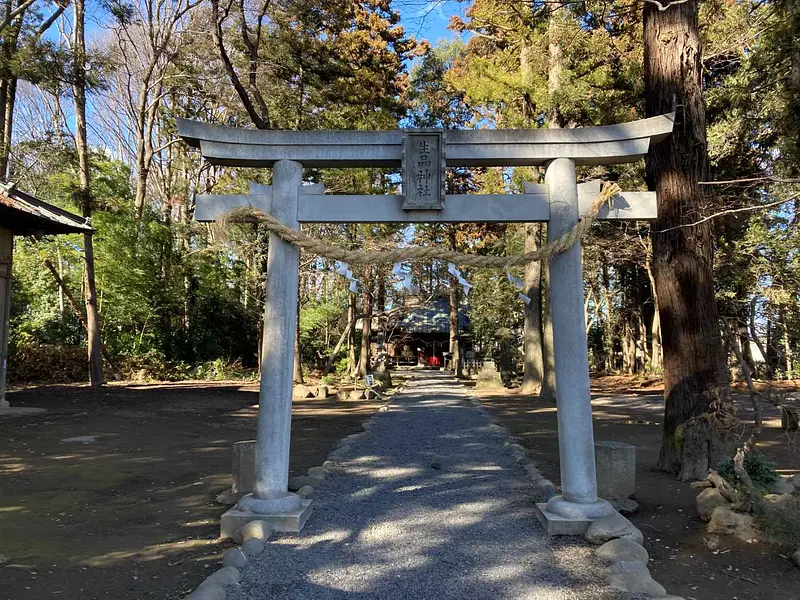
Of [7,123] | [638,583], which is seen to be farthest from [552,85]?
[7,123]

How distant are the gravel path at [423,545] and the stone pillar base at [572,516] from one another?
134 mm

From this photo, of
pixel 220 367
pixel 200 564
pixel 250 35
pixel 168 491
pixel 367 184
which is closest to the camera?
pixel 200 564

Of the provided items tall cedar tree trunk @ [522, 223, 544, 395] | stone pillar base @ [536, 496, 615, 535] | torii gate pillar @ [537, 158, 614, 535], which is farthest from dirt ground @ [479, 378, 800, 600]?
tall cedar tree trunk @ [522, 223, 544, 395]

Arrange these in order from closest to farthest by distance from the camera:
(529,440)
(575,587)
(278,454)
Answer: (575,587), (278,454), (529,440)

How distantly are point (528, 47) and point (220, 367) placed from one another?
15.5m

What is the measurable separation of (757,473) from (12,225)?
539 inches

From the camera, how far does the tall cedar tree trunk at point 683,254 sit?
5.91 metres

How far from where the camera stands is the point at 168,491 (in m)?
5.94

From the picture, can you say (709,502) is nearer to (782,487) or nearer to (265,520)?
(782,487)

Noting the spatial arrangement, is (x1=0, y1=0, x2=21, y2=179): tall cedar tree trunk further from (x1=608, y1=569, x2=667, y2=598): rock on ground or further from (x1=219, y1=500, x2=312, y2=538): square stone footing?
(x1=608, y1=569, x2=667, y2=598): rock on ground

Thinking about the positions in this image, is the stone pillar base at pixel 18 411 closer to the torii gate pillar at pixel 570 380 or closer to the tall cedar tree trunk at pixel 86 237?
the tall cedar tree trunk at pixel 86 237

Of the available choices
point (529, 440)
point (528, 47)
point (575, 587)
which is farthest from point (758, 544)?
point (528, 47)

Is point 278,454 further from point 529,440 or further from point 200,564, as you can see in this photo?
point 529,440

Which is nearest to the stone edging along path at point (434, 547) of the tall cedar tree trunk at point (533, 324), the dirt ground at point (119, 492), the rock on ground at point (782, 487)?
the dirt ground at point (119, 492)
